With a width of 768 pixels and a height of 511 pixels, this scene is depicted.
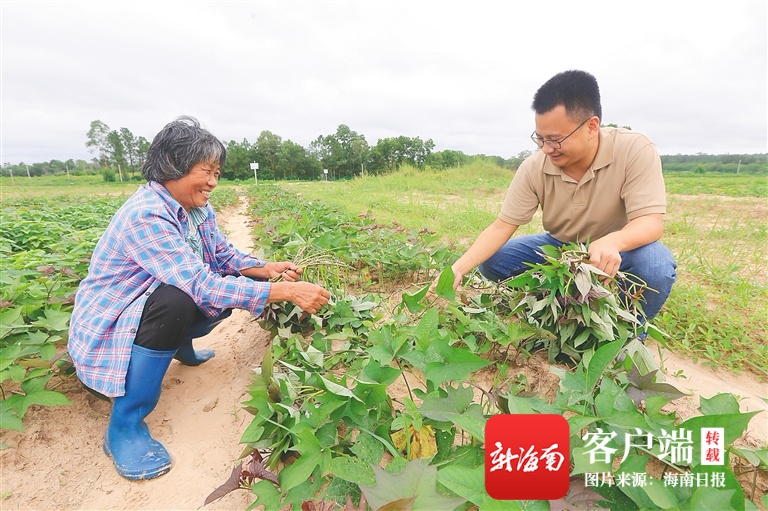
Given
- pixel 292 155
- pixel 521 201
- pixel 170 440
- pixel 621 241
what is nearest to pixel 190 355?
pixel 170 440

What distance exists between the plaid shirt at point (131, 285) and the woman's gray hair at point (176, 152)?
7 cm

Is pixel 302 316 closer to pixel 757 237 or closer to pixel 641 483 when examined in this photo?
pixel 641 483

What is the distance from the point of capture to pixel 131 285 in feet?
5.31

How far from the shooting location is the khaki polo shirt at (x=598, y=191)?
1.92 m

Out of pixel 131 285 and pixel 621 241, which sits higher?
pixel 621 241

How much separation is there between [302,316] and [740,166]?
40370mm

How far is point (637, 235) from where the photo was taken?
1775 mm

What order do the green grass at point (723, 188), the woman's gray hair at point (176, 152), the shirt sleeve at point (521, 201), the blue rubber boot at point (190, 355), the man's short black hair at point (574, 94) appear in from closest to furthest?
the woman's gray hair at point (176, 152) < the man's short black hair at point (574, 94) < the blue rubber boot at point (190, 355) < the shirt sleeve at point (521, 201) < the green grass at point (723, 188)

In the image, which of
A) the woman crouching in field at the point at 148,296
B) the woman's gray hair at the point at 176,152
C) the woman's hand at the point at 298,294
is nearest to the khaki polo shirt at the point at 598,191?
the woman's hand at the point at 298,294

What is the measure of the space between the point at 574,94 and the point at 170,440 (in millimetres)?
2329

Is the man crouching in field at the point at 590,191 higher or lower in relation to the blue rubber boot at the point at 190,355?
higher

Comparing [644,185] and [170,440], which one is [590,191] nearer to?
[644,185]

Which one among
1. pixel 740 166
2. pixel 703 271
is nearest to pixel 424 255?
pixel 703 271

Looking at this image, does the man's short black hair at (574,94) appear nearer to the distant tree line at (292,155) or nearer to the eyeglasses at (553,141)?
the eyeglasses at (553,141)
